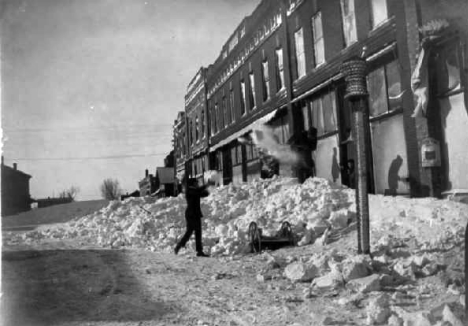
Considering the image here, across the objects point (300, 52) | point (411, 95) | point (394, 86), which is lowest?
point (411, 95)

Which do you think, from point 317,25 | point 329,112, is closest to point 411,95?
point 329,112

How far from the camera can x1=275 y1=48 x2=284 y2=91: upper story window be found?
50.2 feet

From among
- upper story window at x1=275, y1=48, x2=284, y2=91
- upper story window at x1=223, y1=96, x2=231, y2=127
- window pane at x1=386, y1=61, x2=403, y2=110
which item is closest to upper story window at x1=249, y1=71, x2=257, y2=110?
upper story window at x1=275, y1=48, x2=284, y2=91

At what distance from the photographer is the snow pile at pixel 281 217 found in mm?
6855

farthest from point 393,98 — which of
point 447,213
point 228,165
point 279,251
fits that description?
point 228,165

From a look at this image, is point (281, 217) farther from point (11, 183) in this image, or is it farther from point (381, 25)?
point (11, 183)

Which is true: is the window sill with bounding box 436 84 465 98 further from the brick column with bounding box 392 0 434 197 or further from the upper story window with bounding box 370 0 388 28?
the upper story window with bounding box 370 0 388 28

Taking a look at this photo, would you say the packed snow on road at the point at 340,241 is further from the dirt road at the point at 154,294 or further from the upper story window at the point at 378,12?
the upper story window at the point at 378,12

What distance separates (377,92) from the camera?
10.2 metres

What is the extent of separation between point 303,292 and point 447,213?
3233 millimetres

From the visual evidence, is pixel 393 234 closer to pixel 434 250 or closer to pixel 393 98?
pixel 434 250

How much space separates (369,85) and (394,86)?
3.18 feet

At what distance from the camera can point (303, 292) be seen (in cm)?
512

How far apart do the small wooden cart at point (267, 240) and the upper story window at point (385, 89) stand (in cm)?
412
